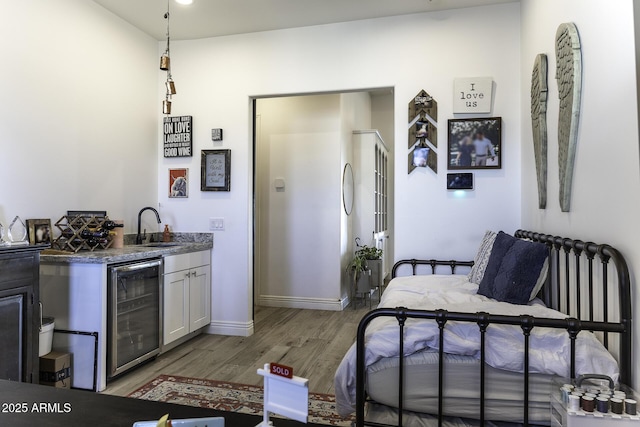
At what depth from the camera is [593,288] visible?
169cm

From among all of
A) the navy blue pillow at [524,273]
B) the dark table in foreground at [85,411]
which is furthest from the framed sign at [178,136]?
the dark table in foreground at [85,411]

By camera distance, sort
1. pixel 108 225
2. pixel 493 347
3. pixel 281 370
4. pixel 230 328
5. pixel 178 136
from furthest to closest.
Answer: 1. pixel 178 136
2. pixel 230 328
3. pixel 108 225
4. pixel 493 347
5. pixel 281 370

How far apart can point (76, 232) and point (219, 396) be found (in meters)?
1.50

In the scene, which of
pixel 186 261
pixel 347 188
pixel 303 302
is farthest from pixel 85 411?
pixel 347 188

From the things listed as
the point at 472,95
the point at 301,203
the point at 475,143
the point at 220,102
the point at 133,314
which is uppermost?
the point at 220,102

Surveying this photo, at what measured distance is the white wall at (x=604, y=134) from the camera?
1.35 metres

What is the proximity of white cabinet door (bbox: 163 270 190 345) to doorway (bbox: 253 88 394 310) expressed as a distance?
1.45 m

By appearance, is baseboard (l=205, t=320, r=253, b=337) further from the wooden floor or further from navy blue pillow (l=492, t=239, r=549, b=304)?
navy blue pillow (l=492, t=239, r=549, b=304)

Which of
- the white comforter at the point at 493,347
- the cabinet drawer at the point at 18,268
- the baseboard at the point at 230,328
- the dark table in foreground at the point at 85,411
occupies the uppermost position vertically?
the cabinet drawer at the point at 18,268

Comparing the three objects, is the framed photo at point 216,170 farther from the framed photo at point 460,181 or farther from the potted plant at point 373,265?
the potted plant at point 373,265

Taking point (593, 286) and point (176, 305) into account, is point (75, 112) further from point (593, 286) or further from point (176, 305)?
point (593, 286)

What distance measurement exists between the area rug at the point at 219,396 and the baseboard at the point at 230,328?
104 centimetres

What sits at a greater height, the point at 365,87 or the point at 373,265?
the point at 365,87

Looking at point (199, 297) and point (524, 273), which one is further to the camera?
point (199, 297)
